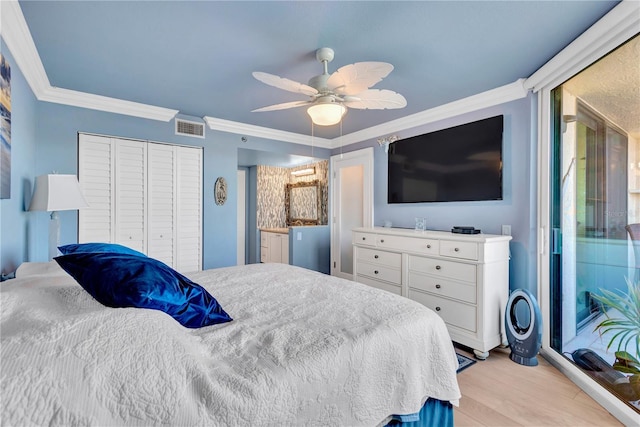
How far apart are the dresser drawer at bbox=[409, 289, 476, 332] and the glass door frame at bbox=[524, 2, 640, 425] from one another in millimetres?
591

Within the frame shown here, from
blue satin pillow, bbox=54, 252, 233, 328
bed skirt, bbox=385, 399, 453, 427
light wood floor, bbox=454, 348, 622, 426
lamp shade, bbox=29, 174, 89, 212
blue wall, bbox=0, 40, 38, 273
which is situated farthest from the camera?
lamp shade, bbox=29, 174, 89, 212

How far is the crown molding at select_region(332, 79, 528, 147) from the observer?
2.74 m

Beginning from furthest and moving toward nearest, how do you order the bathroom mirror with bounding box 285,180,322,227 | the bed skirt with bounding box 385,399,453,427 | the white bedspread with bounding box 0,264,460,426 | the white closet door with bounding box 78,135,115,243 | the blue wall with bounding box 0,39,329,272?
1. the bathroom mirror with bounding box 285,180,322,227
2. the white closet door with bounding box 78,135,115,243
3. the blue wall with bounding box 0,39,329,272
4. the bed skirt with bounding box 385,399,453,427
5. the white bedspread with bounding box 0,264,460,426

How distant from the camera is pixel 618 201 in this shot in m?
1.91

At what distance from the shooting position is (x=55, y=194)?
2.33 m

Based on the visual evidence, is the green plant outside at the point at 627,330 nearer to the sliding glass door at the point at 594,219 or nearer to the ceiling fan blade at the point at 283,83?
the sliding glass door at the point at 594,219

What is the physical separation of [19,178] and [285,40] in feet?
7.25

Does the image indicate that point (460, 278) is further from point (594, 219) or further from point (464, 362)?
point (594, 219)

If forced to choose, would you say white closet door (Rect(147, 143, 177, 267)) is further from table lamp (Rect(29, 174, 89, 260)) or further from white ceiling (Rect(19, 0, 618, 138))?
table lamp (Rect(29, 174, 89, 260))

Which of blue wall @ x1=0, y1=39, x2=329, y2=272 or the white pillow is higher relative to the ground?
blue wall @ x1=0, y1=39, x2=329, y2=272

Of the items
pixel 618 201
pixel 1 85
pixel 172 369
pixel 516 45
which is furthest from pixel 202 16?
pixel 618 201

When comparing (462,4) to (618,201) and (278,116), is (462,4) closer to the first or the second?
(618,201)

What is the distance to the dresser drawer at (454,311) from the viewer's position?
2.57 m

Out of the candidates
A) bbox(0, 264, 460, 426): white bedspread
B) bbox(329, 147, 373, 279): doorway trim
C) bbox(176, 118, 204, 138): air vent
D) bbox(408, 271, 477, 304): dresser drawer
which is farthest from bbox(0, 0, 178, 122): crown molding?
bbox(408, 271, 477, 304): dresser drawer
